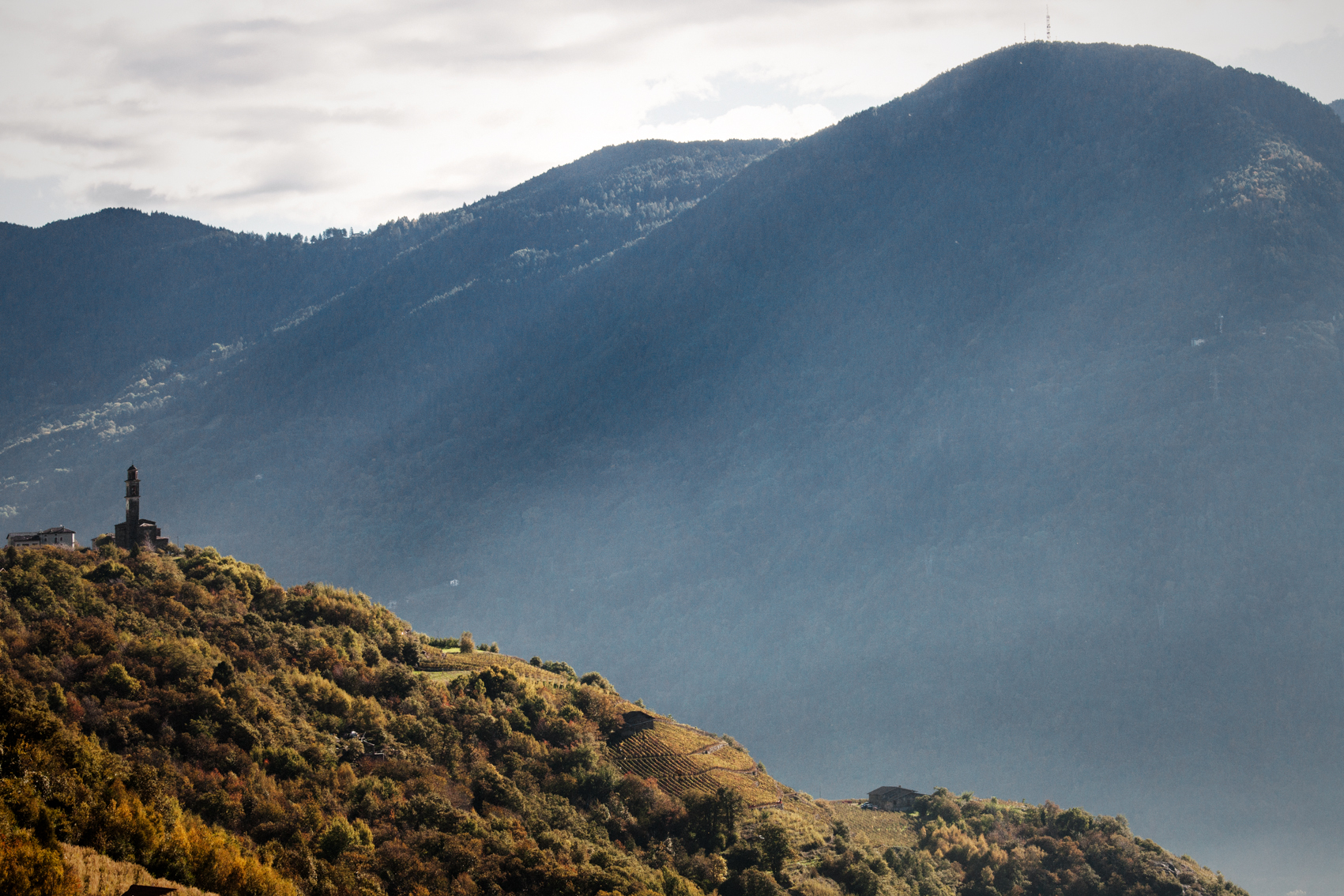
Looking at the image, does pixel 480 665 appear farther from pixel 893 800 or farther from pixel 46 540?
pixel 893 800

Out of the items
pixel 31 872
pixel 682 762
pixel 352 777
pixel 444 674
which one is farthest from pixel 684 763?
pixel 31 872

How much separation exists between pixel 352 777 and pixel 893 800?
54.5 metres

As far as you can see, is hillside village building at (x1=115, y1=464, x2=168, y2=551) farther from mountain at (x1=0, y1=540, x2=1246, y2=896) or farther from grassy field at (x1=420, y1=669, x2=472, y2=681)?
grassy field at (x1=420, y1=669, x2=472, y2=681)

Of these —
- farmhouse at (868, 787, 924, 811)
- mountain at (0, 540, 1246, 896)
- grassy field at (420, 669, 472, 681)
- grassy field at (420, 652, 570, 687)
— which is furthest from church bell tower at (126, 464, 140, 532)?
farmhouse at (868, 787, 924, 811)

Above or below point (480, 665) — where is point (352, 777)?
below

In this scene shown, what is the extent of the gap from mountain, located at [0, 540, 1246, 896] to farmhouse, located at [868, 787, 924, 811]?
10926 millimetres

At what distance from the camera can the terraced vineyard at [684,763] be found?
58281mm

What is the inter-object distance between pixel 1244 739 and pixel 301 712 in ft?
641

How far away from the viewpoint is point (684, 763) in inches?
2404

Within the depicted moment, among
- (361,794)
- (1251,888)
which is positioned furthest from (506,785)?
(1251,888)

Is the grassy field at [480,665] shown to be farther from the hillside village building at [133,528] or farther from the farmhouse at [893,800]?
the farmhouse at [893,800]

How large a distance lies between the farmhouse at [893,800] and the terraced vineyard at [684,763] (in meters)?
19.6

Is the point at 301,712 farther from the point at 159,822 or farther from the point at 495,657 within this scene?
the point at 495,657

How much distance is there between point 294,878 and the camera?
33250mm
